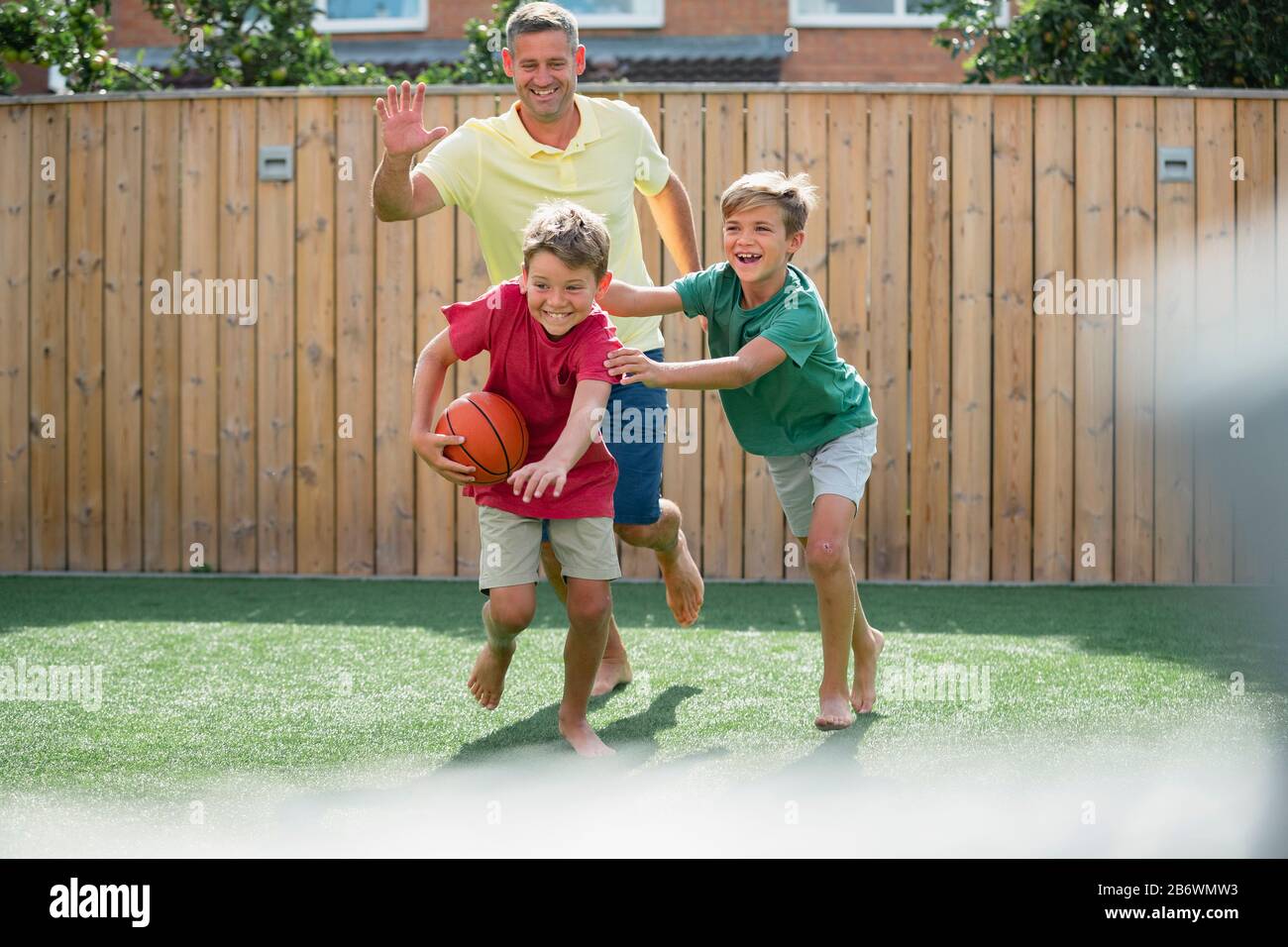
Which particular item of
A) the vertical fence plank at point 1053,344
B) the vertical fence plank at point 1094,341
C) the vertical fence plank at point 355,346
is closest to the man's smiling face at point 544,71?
the vertical fence plank at point 355,346

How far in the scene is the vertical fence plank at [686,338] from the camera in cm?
606

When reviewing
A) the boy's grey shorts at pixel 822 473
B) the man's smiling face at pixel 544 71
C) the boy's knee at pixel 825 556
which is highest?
the man's smiling face at pixel 544 71

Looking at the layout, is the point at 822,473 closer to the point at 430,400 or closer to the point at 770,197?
the point at 770,197

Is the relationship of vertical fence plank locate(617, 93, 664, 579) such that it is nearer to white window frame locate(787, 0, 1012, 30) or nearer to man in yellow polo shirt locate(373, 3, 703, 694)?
man in yellow polo shirt locate(373, 3, 703, 694)

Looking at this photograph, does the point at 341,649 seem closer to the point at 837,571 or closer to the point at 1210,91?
the point at 837,571

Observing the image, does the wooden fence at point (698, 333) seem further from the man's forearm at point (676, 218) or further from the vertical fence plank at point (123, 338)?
the man's forearm at point (676, 218)

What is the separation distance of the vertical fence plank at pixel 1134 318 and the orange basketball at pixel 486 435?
12.5ft

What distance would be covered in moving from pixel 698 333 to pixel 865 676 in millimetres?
2802

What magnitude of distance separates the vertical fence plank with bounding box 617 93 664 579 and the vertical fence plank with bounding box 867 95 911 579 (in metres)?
0.85

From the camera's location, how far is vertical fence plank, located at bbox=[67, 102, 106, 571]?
6285 mm

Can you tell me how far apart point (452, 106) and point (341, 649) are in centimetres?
284

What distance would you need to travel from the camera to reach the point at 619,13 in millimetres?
10812

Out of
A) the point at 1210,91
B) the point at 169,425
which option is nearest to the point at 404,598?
the point at 169,425

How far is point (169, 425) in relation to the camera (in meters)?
6.29
